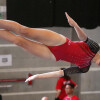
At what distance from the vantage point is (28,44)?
386cm

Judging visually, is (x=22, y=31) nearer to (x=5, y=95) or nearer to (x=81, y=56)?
(x=81, y=56)

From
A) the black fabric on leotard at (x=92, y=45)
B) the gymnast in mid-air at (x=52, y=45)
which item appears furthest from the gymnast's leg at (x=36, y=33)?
the black fabric on leotard at (x=92, y=45)

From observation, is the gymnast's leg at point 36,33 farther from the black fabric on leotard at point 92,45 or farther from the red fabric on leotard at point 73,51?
the black fabric on leotard at point 92,45

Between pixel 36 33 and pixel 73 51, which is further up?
pixel 36 33

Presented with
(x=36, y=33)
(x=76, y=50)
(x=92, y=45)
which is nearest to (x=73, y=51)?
(x=76, y=50)

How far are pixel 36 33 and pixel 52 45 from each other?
30 cm

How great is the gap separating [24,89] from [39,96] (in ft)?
1.20

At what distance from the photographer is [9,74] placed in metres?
6.45

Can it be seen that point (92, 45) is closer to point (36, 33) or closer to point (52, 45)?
point (52, 45)

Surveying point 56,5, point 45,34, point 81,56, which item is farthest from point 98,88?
point 45,34

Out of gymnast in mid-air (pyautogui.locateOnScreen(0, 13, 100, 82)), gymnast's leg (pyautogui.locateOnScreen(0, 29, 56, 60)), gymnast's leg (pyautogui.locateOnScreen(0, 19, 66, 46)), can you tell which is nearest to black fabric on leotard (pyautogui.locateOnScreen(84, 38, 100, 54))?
gymnast in mid-air (pyautogui.locateOnScreen(0, 13, 100, 82))

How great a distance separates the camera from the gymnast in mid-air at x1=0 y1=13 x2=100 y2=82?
3748 millimetres

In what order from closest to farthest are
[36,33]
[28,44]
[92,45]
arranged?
[36,33] < [28,44] < [92,45]

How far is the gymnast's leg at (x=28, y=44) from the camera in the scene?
3.78m
